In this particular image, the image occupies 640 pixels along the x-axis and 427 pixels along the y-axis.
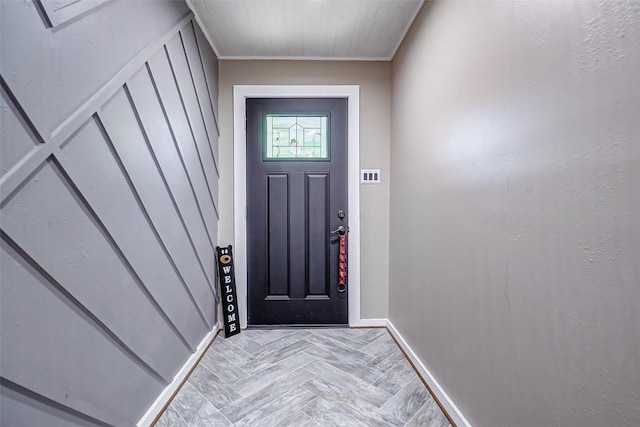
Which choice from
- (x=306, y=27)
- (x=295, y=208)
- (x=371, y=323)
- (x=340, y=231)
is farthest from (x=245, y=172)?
(x=371, y=323)

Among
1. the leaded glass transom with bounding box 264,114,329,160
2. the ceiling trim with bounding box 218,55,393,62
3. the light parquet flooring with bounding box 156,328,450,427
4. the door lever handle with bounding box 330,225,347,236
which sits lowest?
the light parquet flooring with bounding box 156,328,450,427

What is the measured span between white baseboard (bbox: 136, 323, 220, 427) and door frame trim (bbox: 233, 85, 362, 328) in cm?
42

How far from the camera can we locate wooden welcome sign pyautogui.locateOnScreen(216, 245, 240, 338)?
2.37 meters

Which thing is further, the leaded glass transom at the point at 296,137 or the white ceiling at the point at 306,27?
the leaded glass transom at the point at 296,137

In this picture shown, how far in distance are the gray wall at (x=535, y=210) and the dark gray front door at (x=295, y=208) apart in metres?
1.00

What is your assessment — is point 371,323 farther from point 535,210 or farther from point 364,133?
point 535,210

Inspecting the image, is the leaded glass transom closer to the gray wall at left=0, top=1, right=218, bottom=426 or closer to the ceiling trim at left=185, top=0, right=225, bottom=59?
the ceiling trim at left=185, top=0, right=225, bottom=59

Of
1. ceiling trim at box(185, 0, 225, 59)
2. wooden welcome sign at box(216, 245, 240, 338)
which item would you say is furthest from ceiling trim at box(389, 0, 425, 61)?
wooden welcome sign at box(216, 245, 240, 338)

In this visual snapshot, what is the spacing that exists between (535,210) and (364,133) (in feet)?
5.87

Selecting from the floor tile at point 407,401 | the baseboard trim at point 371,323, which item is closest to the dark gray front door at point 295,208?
the baseboard trim at point 371,323

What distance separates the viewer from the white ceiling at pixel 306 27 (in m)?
1.85

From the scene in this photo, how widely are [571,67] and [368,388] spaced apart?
177 cm

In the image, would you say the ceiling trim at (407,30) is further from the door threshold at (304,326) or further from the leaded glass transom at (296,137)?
the door threshold at (304,326)

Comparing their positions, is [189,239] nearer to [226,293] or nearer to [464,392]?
[226,293]
